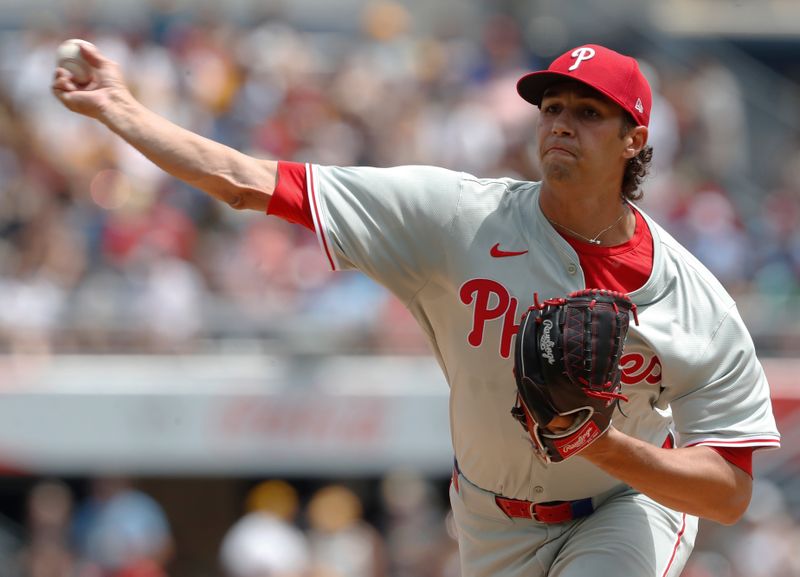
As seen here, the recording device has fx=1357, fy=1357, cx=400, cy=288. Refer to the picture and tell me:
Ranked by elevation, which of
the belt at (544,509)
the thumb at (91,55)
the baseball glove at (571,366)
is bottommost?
the belt at (544,509)

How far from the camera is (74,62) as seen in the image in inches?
158

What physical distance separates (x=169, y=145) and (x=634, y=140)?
4.62 feet

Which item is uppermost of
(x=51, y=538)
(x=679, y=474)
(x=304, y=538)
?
(x=679, y=474)

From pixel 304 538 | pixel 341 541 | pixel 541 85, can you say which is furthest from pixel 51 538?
pixel 541 85

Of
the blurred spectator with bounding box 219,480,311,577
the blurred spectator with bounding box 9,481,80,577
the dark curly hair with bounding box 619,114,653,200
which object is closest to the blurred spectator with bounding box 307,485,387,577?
the blurred spectator with bounding box 219,480,311,577

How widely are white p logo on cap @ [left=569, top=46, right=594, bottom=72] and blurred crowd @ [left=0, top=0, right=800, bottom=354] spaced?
19.3 feet

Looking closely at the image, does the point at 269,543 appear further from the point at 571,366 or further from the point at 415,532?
the point at 571,366

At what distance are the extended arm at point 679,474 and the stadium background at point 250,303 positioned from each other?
18.8 feet

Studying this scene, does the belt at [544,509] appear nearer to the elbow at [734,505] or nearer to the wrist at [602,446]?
the elbow at [734,505]

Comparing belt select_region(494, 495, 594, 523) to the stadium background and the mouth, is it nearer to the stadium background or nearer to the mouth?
the mouth

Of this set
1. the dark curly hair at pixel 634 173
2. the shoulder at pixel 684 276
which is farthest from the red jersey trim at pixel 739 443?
the dark curly hair at pixel 634 173

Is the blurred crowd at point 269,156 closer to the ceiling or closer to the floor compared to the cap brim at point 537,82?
closer to the floor

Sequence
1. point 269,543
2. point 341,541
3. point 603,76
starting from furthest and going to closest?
1. point 341,541
2. point 269,543
3. point 603,76

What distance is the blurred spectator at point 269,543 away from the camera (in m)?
9.27
